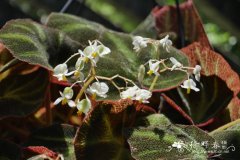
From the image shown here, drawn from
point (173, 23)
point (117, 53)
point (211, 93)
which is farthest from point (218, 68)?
point (173, 23)

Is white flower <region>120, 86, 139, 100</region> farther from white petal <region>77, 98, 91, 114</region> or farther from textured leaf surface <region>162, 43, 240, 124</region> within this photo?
textured leaf surface <region>162, 43, 240, 124</region>

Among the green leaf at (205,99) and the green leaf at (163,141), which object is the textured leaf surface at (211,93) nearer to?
the green leaf at (205,99)

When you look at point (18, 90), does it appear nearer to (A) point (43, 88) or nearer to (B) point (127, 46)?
(A) point (43, 88)

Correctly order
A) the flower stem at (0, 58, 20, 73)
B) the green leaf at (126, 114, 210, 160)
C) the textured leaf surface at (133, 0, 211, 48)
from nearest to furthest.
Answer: the green leaf at (126, 114, 210, 160) → the flower stem at (0, 58, 20, 73) → the textured leaf surface at (133, 0, 211, 48)

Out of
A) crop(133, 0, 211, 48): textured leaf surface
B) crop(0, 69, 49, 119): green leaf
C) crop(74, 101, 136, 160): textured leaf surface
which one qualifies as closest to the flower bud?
crop(74, 101, 136, 160): textured leaf surface

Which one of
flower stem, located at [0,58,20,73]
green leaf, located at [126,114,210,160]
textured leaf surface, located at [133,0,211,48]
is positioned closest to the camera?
green leaf, located at [126,114,210,160]

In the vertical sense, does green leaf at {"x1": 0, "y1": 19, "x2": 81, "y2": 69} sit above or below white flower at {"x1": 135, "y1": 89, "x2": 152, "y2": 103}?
below

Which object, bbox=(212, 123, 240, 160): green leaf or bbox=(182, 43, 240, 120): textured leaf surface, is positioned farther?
bbox=(182, 43, 240, 120): textured leaf surface

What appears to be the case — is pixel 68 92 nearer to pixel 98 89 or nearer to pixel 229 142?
pixel 98 89
